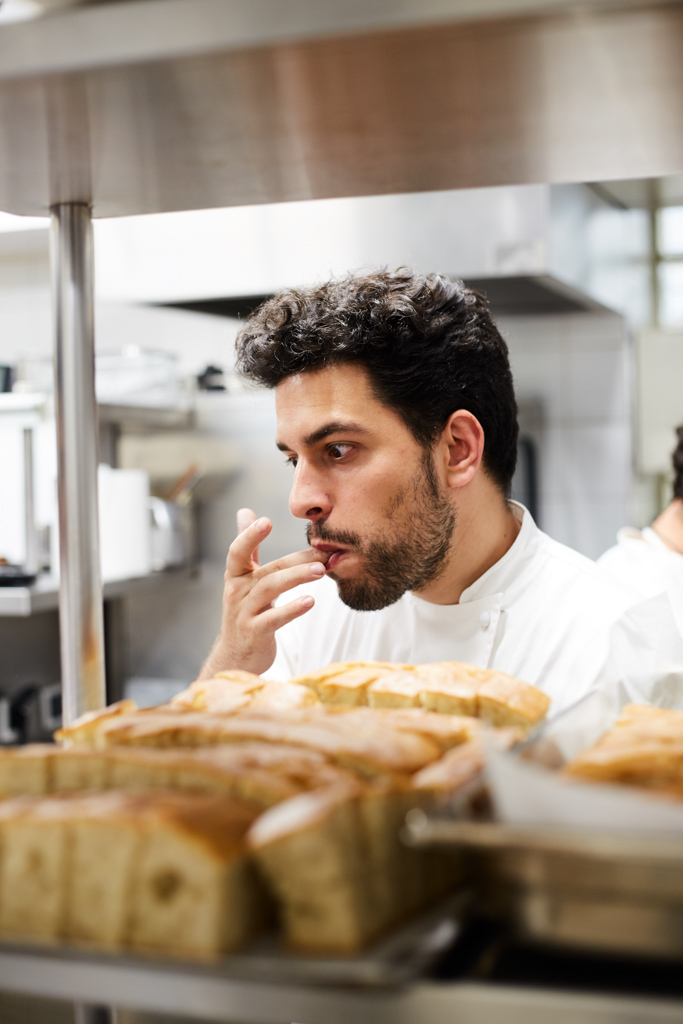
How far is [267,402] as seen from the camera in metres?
2.90

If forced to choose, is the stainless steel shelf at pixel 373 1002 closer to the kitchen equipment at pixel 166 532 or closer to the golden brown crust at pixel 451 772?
the golden brown crust at pixel 451 772

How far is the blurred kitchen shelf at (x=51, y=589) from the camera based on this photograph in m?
2.32

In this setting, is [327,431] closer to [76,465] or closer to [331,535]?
[331,535]

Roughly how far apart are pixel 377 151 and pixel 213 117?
13 cm

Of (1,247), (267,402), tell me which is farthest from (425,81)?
(1,247)

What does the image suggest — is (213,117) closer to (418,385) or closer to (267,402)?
(418,385)

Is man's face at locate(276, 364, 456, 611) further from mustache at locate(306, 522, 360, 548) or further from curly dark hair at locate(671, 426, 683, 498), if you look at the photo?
curly dark hair at locate(671, 426, 683, 498)

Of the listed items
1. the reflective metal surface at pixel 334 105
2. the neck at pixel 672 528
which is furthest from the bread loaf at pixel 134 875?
the neck at pixel 672 528

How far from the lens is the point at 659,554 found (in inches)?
84.0

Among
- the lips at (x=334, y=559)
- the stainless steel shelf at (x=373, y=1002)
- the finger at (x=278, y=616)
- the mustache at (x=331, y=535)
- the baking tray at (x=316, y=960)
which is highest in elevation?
the mustache at (x=331, y=535)

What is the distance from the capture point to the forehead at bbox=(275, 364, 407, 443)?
1.31m

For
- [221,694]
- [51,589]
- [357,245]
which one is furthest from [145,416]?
[221,694]

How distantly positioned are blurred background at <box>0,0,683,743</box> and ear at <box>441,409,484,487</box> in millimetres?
490

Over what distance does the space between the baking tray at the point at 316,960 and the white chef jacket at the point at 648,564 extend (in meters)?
1.60
